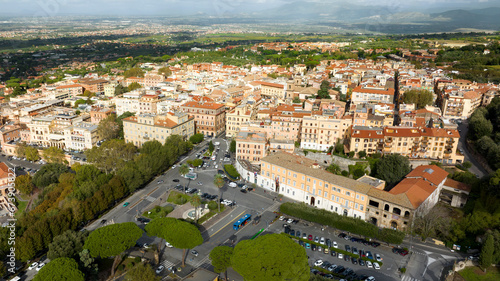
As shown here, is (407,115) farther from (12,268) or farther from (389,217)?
(12,268)

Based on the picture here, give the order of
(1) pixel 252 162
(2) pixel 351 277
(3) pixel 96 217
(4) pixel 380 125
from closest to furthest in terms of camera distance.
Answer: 1. (2) pixel 351 277
2. (3) pixel 96 217
3. (1) pixel 252 162
4. (4) pixel 380 125

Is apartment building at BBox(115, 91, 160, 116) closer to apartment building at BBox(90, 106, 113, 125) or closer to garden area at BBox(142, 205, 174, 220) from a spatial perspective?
apartment building at BBox(90, 106, 113, 125)

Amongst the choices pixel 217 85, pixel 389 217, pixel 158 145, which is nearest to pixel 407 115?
pixel 389 217

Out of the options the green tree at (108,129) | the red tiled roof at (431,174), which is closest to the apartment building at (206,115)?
the green tree at (108,129)

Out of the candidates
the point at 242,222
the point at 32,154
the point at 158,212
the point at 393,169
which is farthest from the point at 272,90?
the point at 32,154

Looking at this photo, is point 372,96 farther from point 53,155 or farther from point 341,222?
point 53,155

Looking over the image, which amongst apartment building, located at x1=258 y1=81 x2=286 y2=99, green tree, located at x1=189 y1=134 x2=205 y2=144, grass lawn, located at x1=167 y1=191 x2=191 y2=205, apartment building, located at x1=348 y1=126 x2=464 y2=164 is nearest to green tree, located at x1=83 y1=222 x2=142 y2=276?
grass lawn, located at x1=167 y1=191 x2=191 y2=205
